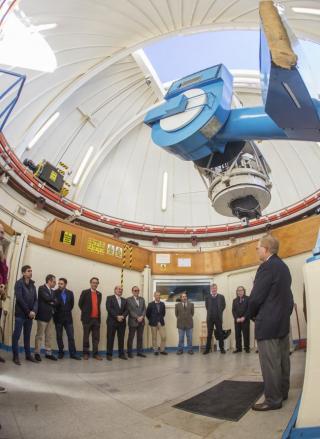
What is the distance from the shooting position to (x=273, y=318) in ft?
6.94

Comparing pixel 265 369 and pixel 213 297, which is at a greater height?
pixel 213 297

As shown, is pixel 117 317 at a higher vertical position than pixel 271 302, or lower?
lower

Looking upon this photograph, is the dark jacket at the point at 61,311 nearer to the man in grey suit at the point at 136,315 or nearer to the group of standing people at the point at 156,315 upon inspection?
the group of standing people at the point at 156,315

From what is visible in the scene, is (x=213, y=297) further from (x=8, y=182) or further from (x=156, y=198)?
(x=8, y=182)

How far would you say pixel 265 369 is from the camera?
6.67 feet

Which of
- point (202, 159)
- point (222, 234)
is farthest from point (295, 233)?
point (202, 159)

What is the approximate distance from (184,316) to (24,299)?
173 inches

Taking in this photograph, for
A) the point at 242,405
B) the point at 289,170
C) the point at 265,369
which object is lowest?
the point at 242,405

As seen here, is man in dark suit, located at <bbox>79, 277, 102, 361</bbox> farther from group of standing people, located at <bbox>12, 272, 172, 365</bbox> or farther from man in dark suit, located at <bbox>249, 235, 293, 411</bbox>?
man in dark suit, located at <bbox>249, 235, 293, 411</bbox>

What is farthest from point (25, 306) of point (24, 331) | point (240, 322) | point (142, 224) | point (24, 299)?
point (142, 224)

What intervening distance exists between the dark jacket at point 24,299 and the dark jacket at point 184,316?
157 inches

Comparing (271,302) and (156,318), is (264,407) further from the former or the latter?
(156,318)

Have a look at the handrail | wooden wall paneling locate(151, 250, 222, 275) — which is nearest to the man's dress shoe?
wooden wall paneling locate(151, 250, 222, 275)

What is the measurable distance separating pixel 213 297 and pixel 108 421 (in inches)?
235
